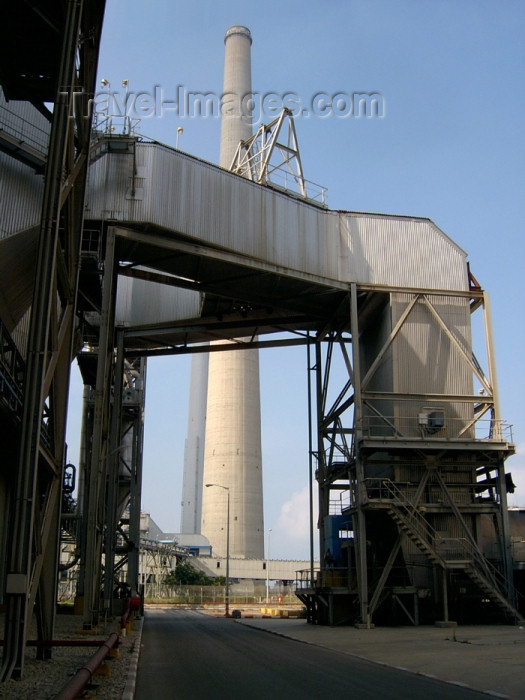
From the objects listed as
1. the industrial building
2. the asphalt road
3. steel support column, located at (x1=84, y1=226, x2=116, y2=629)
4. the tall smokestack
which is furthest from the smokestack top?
the asphalt road

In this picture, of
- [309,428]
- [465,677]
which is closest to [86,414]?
[309,428]

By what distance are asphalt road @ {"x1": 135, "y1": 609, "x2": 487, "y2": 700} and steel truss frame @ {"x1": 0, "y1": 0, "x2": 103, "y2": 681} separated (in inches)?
95.1

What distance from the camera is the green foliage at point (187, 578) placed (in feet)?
274

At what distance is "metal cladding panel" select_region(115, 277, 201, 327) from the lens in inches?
1547

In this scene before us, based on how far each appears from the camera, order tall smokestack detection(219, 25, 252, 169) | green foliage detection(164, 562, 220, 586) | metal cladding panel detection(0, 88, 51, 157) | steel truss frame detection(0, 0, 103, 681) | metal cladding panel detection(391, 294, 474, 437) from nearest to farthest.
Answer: steel truss frame detection(0, 0, 103, 681), metal cladding panel detection(0, 88, 51, 157), metal cladding panel detection(391, 294, 474, 437), tall smokestack detection(219, 25, 252, 169), green foliage detection(164, 562, 220, 586)

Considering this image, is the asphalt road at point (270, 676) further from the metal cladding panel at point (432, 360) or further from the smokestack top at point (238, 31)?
the smokestack top at point (238, 31)

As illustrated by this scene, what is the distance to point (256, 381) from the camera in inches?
2810

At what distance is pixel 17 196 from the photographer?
23.4 metres

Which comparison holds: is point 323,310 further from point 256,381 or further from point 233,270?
point 256,381

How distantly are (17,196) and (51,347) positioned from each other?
30.2 feet

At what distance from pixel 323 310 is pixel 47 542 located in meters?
25.0

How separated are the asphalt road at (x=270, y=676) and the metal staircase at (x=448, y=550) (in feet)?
36.8

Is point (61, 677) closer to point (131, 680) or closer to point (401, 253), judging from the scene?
point (131, 680)

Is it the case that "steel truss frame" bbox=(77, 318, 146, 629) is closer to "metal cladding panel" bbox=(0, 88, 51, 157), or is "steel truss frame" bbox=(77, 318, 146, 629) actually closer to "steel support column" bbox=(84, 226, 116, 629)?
"steel support column" bbox=(84, 226, 116, 629)
